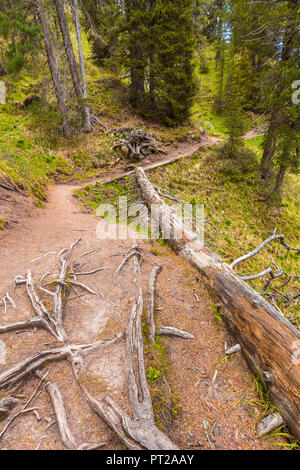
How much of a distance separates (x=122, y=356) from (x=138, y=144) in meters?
13.7

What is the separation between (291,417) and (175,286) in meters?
2.39

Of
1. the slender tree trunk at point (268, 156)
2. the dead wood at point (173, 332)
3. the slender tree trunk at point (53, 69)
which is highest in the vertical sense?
the slender tree trunk at point (53, 69)

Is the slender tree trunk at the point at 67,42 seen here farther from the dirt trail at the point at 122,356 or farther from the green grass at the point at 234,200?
the dirt trail at the point at 122,356

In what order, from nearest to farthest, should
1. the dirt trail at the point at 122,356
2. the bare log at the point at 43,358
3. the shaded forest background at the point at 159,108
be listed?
the dirt trail at the point at 122,356, the bare log at the point at 43,358, the shaded forest background at the point at 159,108

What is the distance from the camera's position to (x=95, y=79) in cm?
→ 1938

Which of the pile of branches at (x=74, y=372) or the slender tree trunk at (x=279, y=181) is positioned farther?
the slender tree trunk at (x=279, y=181)

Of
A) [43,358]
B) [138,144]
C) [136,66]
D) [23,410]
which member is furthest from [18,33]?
[23,410]

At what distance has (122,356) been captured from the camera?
267 cm

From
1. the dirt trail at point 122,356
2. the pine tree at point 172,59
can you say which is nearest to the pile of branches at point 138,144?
the pine tree at point 172,59

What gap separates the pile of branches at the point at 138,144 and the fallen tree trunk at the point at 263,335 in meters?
11.0

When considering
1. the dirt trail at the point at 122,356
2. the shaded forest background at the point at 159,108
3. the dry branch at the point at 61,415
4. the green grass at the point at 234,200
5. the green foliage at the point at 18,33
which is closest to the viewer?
the dry branch at the point at 61,415

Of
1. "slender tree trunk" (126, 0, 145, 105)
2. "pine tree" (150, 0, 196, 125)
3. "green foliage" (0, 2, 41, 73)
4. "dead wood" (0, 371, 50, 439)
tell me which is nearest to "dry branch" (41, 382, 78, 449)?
"dead wood" (0, 371, 50, 439)

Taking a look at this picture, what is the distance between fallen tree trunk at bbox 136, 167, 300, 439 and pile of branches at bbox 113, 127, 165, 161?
1105 cm

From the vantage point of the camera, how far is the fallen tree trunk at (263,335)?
225 centimetres
